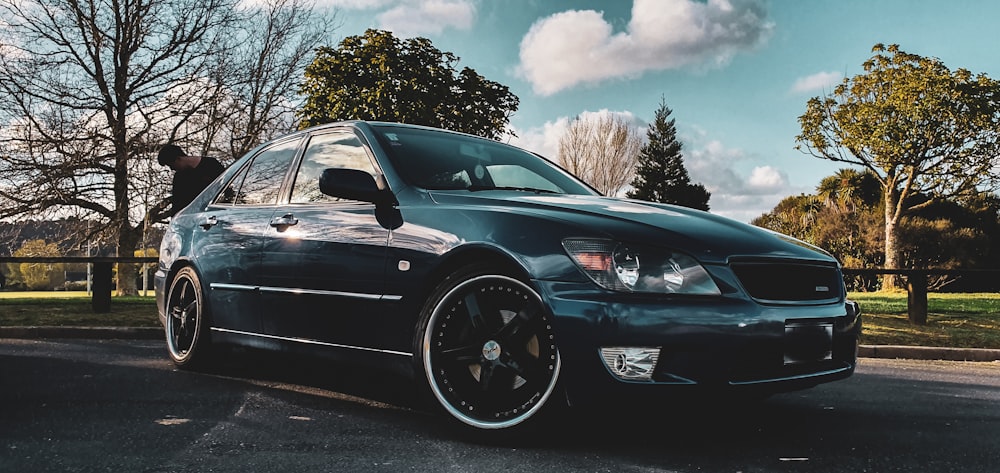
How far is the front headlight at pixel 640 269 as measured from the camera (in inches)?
127

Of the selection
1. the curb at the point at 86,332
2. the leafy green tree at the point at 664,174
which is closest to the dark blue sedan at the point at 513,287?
the curb at the point at 86,332

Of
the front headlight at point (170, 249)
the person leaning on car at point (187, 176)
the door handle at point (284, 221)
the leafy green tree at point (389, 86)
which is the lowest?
the front headlight at point (170, 249)

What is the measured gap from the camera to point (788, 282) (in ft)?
11.6

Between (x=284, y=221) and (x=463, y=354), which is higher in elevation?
(x=284, y=221)

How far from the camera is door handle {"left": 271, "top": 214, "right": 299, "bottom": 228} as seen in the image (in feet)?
15.0

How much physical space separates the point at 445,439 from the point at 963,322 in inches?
441

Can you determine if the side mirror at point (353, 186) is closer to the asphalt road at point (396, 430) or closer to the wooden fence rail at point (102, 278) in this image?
the asphalt road at point (396, 430)

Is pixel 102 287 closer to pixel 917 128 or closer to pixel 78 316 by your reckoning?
pixel 78 316

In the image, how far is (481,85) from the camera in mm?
20875

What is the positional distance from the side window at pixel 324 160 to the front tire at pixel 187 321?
1.13 meters

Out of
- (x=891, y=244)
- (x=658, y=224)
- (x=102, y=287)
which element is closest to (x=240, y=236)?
(x=658, y=224)

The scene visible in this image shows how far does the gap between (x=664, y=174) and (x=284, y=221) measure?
178 feet

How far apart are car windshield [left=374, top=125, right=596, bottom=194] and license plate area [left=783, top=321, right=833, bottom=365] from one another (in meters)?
1.61

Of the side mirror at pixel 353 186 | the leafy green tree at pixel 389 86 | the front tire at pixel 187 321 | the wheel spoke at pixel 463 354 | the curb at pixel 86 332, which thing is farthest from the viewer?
the leafy green tree at pixel 389 86
